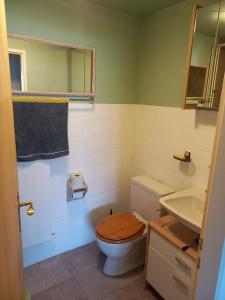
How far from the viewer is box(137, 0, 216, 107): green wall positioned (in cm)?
183

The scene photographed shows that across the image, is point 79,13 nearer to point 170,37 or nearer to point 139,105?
point 170,37

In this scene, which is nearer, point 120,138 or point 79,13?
point 79,13

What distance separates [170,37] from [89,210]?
5.92ft

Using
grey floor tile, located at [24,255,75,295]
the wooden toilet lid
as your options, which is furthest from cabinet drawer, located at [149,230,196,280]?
grey floor tile, located at [24,255,75,295]

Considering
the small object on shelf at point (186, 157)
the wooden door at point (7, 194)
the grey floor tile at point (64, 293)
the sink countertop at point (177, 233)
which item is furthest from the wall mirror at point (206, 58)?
the grey floor tile at point (64, 293)

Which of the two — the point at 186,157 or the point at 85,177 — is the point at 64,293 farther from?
the point at 186,157

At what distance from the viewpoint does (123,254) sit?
1.91 metres

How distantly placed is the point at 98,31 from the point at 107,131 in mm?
900

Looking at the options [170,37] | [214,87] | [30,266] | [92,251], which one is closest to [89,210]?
[92,251]

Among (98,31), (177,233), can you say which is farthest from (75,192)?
(98,31)

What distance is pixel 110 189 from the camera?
2428mm

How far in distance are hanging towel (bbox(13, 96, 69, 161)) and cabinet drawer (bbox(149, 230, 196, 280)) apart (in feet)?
3.33

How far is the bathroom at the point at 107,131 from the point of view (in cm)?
177

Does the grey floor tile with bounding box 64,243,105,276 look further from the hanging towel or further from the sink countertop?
the hanging towel
